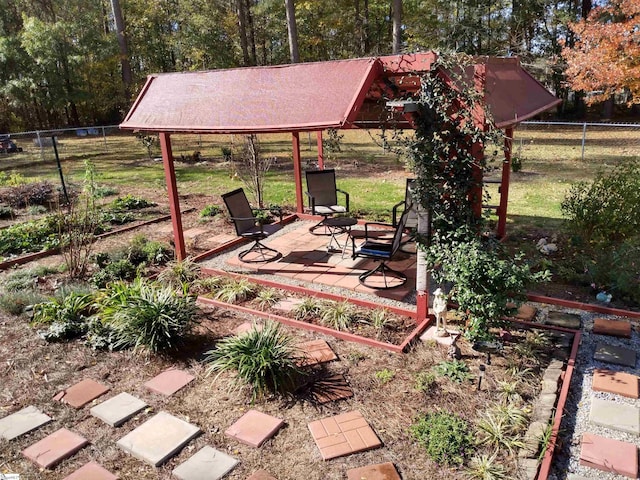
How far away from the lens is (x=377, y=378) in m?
3.87

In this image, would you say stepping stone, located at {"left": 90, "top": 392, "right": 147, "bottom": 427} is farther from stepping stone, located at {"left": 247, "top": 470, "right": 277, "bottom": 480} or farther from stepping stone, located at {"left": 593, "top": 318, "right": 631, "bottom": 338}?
stepping stone, located at {"left": 593, "top": 318, "right": 631, "bottom": 338}

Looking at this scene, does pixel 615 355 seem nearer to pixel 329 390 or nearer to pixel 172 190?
pixel 329 390

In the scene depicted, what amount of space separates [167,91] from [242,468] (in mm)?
4750

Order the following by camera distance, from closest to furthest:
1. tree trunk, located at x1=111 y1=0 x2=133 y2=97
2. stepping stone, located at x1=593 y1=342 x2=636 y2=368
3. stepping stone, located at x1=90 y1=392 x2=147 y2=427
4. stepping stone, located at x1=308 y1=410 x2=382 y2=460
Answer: stepping stone, located at x1=308 y1=410 x2=382 y2=460 → stepping stone, located at x1=90 y1=392 x2=147 y2=427 → stepping stone, located at x1=593 y1=342 x2=636 y2=368 → tree trunk, located at x1=111 y1=0 x2=133 y2=97

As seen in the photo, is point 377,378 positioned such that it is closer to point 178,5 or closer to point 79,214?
point 79,214

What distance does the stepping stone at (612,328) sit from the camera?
14.3 feet

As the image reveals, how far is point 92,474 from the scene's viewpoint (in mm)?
2984

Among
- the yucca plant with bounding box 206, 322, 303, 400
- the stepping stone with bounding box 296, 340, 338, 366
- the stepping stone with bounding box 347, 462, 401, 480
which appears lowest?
the stepping stone with bounding box 347, 462, 401, 480

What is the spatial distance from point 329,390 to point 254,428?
0.68m

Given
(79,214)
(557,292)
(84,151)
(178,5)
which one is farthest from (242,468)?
(178,5)

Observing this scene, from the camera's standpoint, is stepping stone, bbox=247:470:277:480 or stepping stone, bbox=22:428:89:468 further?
stepping stone, bbox=22:428:89:468

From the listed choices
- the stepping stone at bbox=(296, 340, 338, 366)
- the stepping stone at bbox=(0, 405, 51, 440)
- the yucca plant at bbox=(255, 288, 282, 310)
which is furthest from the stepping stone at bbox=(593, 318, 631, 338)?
the stepping stone at bbox=(0, 405, 51, 440)

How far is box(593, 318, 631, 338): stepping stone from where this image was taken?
4.37m

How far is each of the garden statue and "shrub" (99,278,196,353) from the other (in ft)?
7.67
